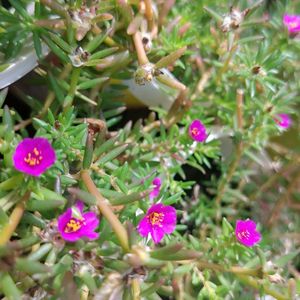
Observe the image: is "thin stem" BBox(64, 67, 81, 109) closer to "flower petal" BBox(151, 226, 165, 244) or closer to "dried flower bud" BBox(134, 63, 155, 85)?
"dried flower bud" BBox(134, 63, 155, 85)

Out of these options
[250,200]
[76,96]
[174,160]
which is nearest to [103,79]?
[76,96]

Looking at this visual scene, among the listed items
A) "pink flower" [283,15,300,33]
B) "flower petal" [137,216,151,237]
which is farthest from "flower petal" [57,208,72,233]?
"pink flower" [283,15,300,33]

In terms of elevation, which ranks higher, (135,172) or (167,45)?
(167,45)

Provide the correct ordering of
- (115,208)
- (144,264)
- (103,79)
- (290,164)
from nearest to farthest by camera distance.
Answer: (144,264) < (115,208) < (103,79) < (290,164)

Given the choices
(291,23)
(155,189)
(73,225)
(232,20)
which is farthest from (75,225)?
(291,23)

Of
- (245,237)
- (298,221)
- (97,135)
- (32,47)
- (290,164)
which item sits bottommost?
(298,221)

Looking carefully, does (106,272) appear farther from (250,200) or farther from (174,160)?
(250,200)
